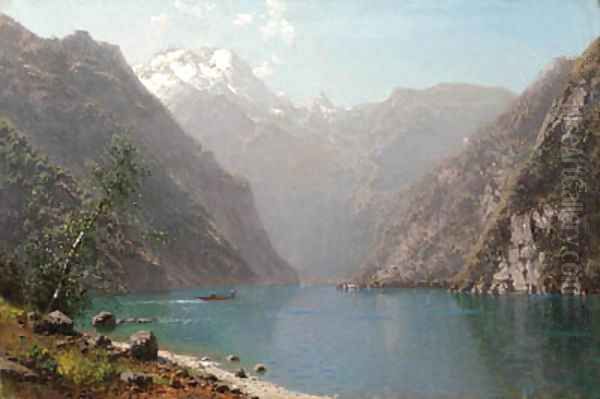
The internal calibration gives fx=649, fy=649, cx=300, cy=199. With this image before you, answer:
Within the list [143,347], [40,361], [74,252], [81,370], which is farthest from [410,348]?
[40,361]

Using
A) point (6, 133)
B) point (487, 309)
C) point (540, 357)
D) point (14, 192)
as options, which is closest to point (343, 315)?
point (487, 309)

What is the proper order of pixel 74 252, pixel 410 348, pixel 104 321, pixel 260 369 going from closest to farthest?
pixel 74 252 < pixel 260 369 < pixel 410 348 < pixel 104 321

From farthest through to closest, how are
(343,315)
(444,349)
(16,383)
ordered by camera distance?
(343,315)
(444,349)
(16,383)

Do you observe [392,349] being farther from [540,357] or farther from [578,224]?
[578,224]

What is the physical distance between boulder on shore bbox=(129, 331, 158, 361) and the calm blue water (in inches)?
419

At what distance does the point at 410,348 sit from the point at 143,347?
3899 cm

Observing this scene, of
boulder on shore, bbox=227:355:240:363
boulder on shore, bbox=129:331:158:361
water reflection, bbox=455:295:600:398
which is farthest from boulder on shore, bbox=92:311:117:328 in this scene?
water reflection, bbox=455:295:600:398

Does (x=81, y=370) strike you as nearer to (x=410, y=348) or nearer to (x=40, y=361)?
(x=40, y=361)

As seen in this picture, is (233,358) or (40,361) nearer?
(40,361)

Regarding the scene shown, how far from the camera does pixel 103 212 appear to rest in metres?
44.8

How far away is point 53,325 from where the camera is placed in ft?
116

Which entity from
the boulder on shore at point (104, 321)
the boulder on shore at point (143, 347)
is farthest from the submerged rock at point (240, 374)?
the boulder on shore at point (104, 321)

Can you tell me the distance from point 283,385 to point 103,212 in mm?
18140

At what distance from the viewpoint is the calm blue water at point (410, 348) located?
49.4 metres
